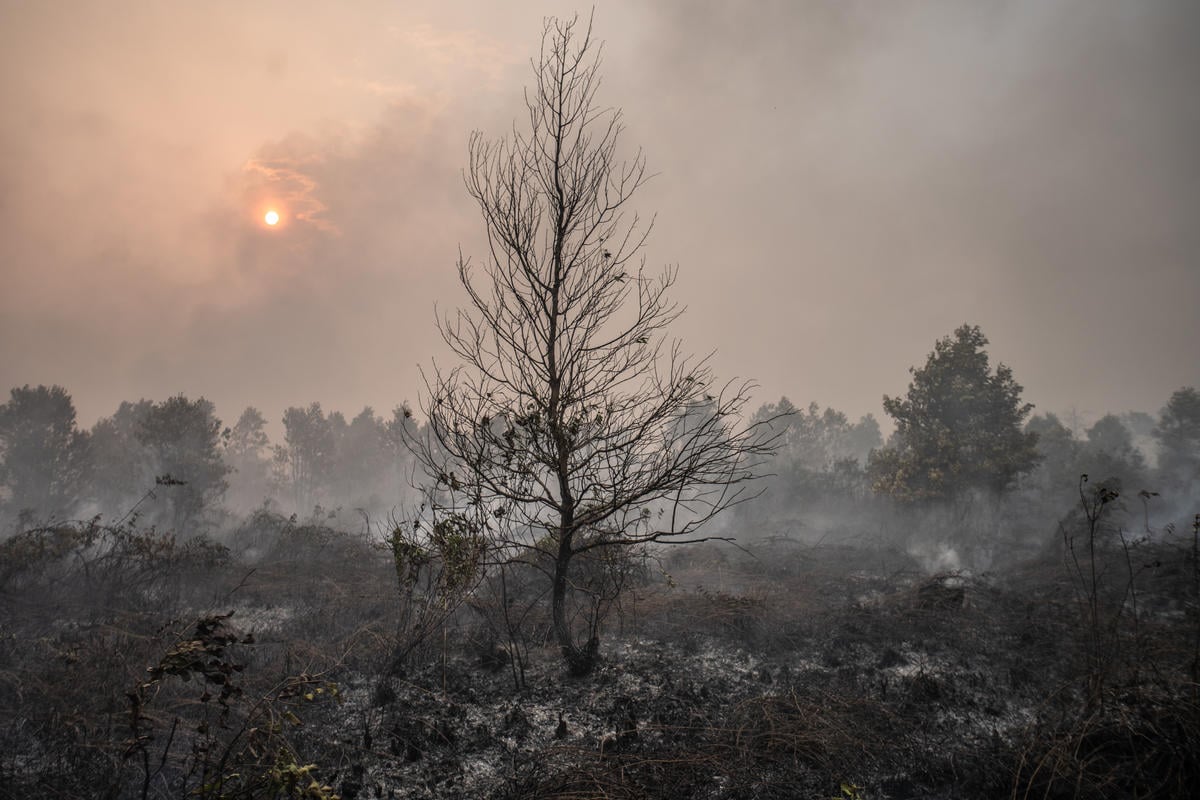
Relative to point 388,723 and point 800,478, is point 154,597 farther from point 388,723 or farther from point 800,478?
point 800,478

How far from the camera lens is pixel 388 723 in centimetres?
499

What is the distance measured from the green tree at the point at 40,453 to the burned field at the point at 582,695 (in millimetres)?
32945

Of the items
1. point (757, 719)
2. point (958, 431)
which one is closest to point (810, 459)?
point (958, 431)

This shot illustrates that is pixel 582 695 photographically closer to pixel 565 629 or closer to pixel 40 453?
pixel 565 629

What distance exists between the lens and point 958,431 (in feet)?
84.7

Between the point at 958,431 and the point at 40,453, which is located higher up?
the point at 40,453

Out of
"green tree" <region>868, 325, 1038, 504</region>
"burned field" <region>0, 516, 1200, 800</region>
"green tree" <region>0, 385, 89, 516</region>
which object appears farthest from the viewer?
"green tree" <region>0, 385, 89, 516</region>

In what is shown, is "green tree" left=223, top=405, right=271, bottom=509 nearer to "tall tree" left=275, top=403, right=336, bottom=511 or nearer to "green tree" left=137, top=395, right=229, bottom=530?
"tall tree" left=275, top=403, right=336, bottom=511

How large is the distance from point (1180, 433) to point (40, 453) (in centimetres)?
8379

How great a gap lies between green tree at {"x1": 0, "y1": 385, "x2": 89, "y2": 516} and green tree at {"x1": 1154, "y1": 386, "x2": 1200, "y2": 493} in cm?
7609

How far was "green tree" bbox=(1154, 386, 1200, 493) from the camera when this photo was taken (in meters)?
37.4

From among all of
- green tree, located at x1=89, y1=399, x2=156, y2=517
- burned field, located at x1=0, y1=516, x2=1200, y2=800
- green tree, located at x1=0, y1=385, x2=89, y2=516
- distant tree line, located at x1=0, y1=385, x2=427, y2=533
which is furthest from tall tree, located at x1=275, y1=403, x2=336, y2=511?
burned field, located at x1=0, y1=516, x2=1200, y2=800

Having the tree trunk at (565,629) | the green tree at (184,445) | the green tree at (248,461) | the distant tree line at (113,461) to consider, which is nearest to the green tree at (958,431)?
the tree trunk at (565,629)

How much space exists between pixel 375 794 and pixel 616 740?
207 cm
